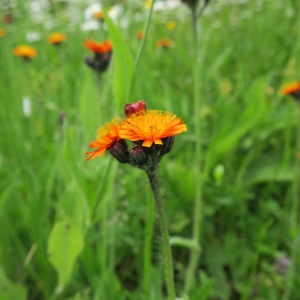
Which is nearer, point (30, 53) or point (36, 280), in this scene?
point (36, 280)

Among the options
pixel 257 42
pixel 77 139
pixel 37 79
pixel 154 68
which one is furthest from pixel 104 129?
pixel 257 42

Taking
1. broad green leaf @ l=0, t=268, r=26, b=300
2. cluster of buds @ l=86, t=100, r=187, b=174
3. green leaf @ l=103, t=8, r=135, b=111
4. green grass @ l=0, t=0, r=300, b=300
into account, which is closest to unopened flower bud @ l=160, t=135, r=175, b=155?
cluster of buds @ l=86, t=100, r=187, b=174

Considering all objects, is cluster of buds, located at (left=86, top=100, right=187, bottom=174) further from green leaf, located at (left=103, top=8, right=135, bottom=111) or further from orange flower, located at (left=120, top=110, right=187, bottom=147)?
green leaf, located at (left=103, top=8, right=135, bottom=111)

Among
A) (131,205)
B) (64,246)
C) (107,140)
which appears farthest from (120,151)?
(131,205)

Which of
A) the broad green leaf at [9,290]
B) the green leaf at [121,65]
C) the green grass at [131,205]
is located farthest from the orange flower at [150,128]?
the broad green leaf at [9,290]

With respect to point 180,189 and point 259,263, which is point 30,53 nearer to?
point 180,189

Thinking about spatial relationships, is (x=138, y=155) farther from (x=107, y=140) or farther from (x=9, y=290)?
(x=9, y=290)
